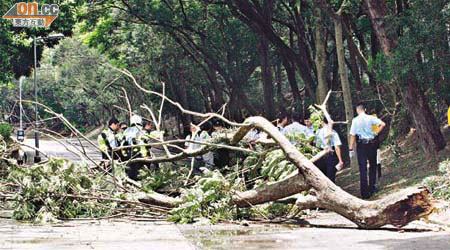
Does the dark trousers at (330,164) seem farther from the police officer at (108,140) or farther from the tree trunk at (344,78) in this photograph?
the tree trunk at (344,78)

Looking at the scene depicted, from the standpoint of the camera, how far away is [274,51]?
135ft

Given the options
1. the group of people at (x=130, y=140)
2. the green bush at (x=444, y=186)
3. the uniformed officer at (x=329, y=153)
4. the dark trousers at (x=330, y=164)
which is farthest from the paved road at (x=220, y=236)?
the dark trousers at (x=330, y=164)

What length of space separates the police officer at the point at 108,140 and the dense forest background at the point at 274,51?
1.43 feet

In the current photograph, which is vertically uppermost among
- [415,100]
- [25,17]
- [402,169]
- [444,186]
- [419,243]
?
[25,17]

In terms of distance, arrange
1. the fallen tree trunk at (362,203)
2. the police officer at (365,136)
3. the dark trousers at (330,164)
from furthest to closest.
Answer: the police officer at (365,136)
the dark trousers at (330,164)
the fallen tree trunk at (362,203)

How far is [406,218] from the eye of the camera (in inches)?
451

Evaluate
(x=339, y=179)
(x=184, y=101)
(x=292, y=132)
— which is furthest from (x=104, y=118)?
(x=292, y=132)

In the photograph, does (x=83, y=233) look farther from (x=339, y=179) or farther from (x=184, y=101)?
(x=184, y=101)

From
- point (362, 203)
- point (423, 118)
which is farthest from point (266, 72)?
point (362, 203)

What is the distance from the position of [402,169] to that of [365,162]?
4.11 m

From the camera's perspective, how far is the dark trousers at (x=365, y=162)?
1716 centimetres

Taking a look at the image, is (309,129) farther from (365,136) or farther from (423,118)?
(423,118)

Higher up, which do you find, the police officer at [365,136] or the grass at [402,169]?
the police officer at [365,136]

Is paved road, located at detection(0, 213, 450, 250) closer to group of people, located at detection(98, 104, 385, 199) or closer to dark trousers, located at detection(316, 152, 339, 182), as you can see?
group of people, located at detection(98, 104, 385, 199)
